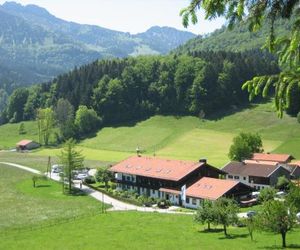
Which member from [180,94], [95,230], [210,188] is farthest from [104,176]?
[180,94]

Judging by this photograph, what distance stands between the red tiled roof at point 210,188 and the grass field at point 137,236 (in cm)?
873

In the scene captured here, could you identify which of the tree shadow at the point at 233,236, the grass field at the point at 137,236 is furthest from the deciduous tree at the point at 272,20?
the tree shadow at the point at 233,236

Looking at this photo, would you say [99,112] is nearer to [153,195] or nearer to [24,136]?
[24,136]

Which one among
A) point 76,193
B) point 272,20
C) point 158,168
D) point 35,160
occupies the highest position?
point 272,20

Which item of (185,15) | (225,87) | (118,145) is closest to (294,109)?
(225,87)

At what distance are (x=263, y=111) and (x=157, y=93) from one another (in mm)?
46793

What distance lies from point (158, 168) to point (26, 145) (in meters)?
83.0

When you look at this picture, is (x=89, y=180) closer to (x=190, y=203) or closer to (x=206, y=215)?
(x=190, y=203)

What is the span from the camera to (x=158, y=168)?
9169 centimetres

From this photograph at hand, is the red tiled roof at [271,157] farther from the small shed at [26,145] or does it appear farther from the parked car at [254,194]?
the small shed at [26,145]

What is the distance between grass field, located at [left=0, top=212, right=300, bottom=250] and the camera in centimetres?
5000

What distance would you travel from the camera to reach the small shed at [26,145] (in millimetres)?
162750

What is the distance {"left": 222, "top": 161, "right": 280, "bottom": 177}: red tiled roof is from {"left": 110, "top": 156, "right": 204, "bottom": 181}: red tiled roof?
1021cm

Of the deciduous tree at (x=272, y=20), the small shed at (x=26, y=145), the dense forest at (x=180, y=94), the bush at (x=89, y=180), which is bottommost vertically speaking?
→ the small shed at (x=26, y=145)
